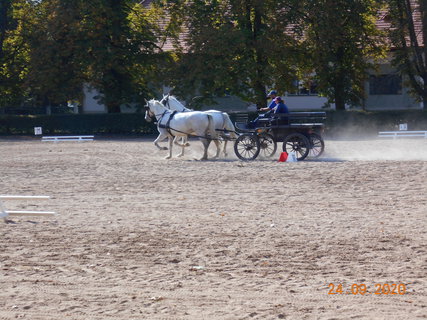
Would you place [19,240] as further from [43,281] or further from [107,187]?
[107,187]

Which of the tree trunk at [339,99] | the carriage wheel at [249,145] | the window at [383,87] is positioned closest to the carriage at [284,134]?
the carriage wheel at [249,145]

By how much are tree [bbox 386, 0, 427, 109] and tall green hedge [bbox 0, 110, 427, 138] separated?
374 cm

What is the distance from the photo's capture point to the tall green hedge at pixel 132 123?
1263 inches

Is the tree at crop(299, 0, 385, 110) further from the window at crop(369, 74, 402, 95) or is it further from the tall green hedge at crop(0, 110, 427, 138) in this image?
the window at crop(369, 74, 402, 95)

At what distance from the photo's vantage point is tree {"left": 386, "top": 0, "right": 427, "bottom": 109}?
3438cm

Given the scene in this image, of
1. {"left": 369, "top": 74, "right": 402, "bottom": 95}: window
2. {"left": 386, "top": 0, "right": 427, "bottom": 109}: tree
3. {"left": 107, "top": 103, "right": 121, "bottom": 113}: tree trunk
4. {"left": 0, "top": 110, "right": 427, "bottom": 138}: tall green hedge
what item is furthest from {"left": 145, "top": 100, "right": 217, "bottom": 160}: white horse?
{"left": 369, "top": 74, "right": 402, "bottom": 95}: window

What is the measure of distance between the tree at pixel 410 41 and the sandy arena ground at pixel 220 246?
2052cm

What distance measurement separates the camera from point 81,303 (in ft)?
20.1

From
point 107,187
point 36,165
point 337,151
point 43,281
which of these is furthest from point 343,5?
point 43,281

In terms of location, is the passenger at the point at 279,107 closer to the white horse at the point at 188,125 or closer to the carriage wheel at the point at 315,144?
the carriage wheel at the point at 315,144

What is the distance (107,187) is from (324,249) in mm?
6808
